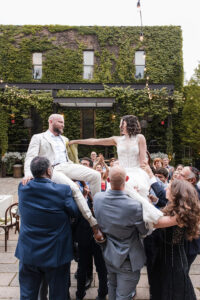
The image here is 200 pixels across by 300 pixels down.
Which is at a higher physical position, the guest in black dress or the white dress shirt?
the white dress shirt

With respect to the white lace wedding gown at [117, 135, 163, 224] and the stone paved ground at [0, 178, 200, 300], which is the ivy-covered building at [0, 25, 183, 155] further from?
the white lace wedding gown at [117, 135, 163, 224]

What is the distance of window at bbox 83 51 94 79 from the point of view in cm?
1928

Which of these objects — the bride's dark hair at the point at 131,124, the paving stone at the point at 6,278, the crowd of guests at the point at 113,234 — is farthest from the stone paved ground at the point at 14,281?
the bride's dark hair at the point at 131,124

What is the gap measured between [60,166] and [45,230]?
2.80ft

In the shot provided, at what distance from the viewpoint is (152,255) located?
273cm

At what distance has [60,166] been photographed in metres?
A: 3.13

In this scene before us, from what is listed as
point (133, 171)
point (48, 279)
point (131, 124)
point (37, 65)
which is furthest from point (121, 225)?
point (37, 65)

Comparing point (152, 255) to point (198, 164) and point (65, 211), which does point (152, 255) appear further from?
point (198, 164)

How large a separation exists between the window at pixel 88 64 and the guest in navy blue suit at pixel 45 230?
17.7 metres

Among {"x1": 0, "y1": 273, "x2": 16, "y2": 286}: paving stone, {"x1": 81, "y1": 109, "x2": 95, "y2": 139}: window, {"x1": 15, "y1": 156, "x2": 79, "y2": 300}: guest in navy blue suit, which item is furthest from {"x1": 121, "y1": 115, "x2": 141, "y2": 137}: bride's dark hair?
{"x1": 81, "y1": 109, "x2": 95, "y2": 139}: window

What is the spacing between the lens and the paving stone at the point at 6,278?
386cm

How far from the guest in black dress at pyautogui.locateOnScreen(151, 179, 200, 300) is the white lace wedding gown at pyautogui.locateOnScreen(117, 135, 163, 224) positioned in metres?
0.18

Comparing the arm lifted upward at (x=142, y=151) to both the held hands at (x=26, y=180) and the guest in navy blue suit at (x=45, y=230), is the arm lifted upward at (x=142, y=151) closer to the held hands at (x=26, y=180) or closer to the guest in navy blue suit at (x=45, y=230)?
the guest in navy blue suit at (x=45, y=230)

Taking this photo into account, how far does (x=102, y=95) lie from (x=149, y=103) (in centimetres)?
312
